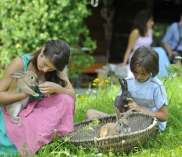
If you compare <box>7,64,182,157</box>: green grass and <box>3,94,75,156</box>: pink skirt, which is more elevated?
<box>3,94,75,156</box>: pink skirt

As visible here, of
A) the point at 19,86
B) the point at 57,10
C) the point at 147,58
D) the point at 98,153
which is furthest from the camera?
the point at 57,10

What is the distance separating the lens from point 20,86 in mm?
4383

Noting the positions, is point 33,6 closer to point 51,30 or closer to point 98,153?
point 51,30

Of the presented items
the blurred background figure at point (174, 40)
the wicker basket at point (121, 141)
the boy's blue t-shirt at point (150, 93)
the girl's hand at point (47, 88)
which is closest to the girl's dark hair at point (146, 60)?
the boy's blue t-shirt at point (150, 93)

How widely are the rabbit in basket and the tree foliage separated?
14.7 feet

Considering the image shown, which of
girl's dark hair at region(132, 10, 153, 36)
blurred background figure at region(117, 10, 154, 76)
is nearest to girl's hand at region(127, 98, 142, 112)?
blurred background figure at region(117, 10, 154, 76)

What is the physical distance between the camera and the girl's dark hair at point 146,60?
465cm

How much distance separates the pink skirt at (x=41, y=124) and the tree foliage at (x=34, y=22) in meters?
4.52

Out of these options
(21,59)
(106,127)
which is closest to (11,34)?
(21,59)

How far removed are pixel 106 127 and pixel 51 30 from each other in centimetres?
514

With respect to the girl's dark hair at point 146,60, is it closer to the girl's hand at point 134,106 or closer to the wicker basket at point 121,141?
the girl's hand at point 134,106

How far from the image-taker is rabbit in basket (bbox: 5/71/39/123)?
14.3 ft

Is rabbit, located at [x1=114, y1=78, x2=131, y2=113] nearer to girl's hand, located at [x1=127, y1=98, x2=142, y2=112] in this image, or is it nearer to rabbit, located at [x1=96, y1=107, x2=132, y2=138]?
girl's hand, located at [x1=127, y1=98, x2=142, y2=112]

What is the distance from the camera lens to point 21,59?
180 inches
